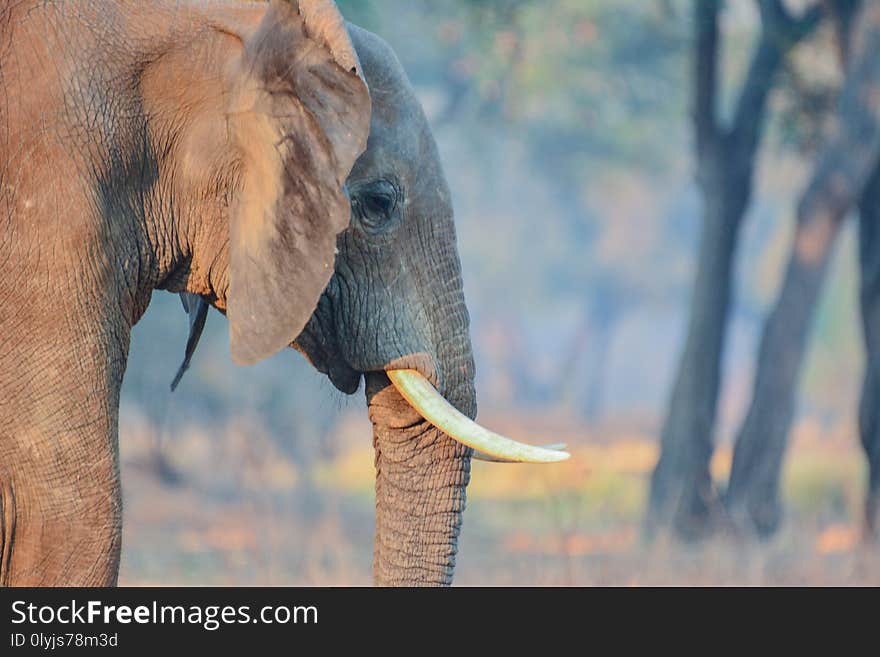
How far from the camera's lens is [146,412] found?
638 inches

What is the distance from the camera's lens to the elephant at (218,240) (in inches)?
152

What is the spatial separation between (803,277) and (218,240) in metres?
7.39

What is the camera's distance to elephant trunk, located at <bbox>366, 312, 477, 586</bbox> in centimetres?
455

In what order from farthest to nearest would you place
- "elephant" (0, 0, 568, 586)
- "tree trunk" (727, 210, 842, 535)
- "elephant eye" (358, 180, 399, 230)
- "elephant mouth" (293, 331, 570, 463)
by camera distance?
"tree trunk" (727, 210, 842, 535) → "elephant eye" (358, 180, 399, 230) → "elephant mouth" (293, 331, 570, 463) → "elephant" (0, 0, 568, 586)

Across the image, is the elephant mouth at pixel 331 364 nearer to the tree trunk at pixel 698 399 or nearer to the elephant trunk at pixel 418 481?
the elephant trunk at pixel 418 481

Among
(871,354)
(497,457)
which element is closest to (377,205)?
(497,457)

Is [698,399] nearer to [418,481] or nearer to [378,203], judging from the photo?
[418,481]

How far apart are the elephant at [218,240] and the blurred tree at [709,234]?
6.94 m

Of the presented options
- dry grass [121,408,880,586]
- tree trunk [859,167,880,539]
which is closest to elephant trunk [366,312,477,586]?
dry grass [121,408,880,586]

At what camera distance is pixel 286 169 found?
411cm

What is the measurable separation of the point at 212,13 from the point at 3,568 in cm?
143

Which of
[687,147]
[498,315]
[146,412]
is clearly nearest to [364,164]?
[146,412]

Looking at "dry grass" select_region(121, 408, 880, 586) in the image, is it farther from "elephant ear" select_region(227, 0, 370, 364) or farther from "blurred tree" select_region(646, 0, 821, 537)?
"elephant ear" select_region(227, 0, 370, 364)

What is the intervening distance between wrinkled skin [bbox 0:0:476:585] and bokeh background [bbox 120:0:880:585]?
0.39 m
